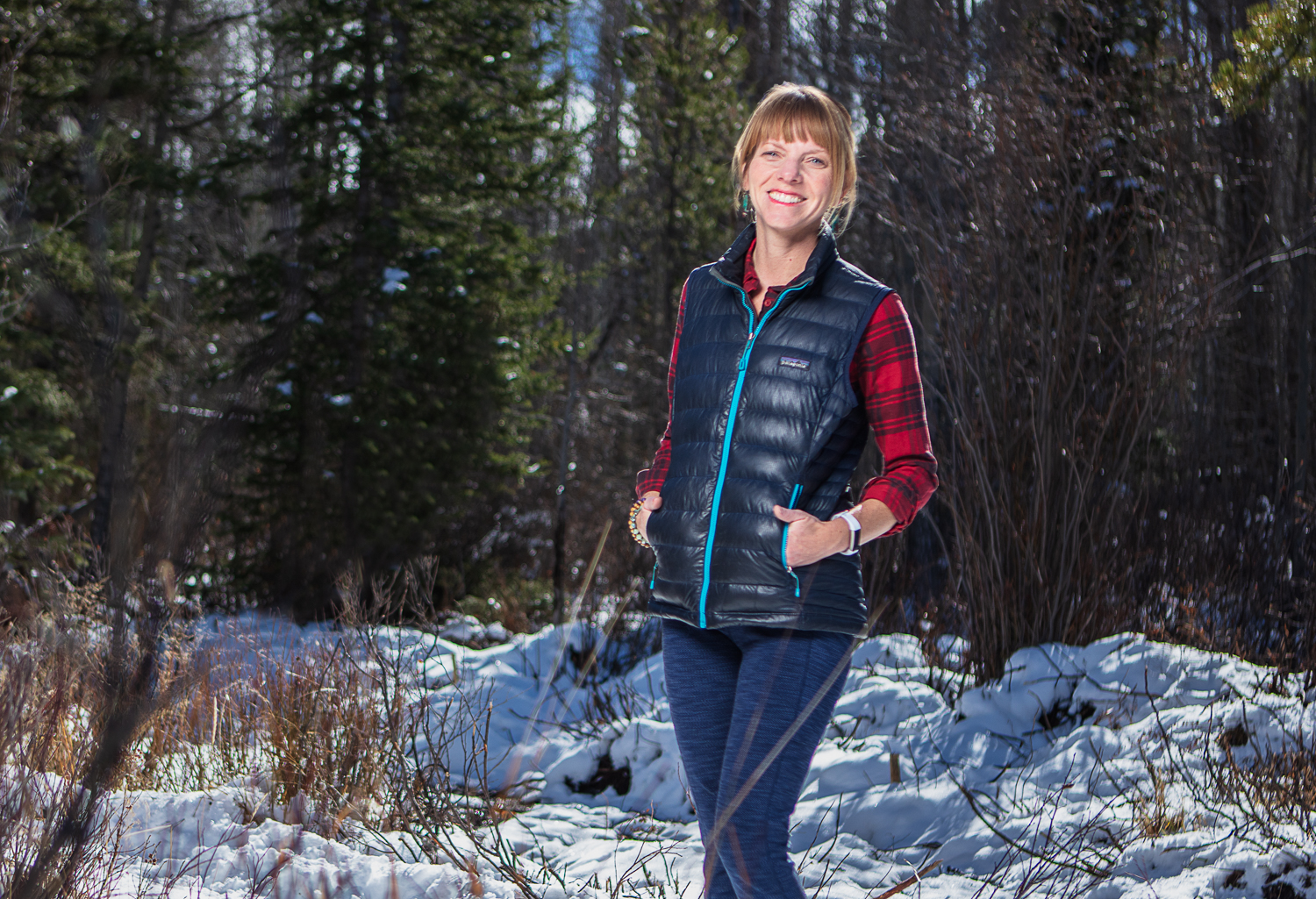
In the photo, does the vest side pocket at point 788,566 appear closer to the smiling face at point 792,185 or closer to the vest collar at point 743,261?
the vest collar at point 743,261

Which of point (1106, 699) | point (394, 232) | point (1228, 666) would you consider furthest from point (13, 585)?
point (1228, 666)

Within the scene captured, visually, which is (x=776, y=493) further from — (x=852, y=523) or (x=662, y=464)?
(x=662, y=464)

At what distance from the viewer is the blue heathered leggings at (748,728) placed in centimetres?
164

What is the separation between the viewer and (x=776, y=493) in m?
1.73

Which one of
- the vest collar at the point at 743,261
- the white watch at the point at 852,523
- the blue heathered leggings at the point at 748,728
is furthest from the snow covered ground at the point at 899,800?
the vest collar at the point at 743,261

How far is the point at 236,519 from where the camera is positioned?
809cm

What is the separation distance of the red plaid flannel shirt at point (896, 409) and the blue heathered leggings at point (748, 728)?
27cm

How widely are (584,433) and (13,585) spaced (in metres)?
6.73

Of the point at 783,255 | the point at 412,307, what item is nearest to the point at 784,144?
the point at 783,255

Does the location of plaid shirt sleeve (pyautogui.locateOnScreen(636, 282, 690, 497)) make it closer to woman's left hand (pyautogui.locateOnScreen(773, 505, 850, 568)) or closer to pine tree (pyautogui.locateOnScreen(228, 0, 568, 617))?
woman's left hand (pyautogui.locateOnScreen(773, 505, 850, 568))

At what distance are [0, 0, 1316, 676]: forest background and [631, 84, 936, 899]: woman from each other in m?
0.84

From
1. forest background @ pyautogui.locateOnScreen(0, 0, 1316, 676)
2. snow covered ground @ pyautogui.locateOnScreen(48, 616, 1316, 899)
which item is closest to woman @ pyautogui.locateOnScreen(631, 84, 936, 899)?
forest background @ pyautogui.locateOnScreen(0, 0, 1316, 676)

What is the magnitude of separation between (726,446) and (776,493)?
0.42 feet

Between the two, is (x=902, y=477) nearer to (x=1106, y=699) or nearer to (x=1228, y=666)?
(x=1106, y=699)
